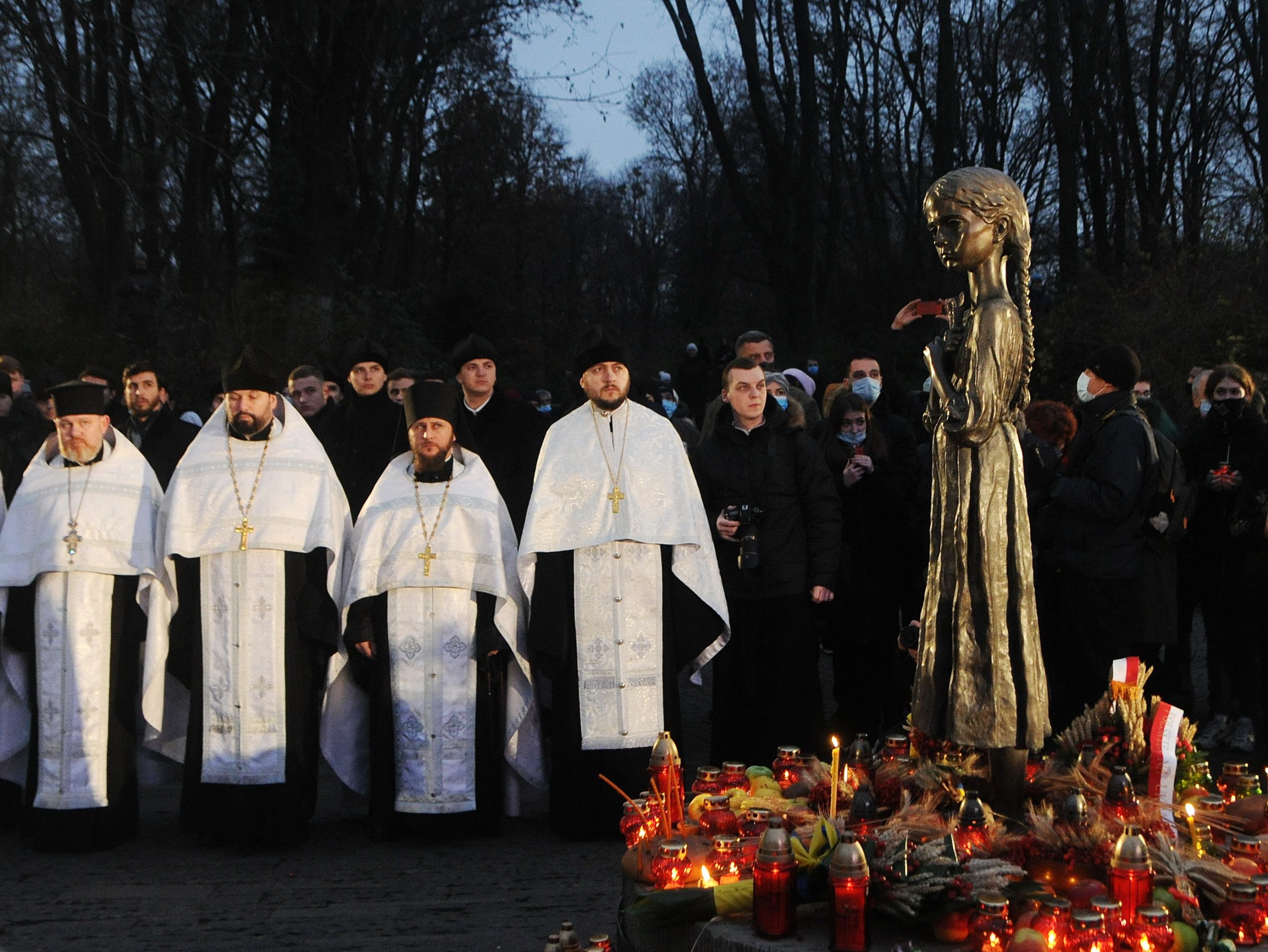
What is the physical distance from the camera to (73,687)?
669cm

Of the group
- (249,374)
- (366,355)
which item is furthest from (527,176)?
(249,374)

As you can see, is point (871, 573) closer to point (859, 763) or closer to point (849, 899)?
point (859, 763)

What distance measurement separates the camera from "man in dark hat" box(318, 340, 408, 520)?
29.7ft

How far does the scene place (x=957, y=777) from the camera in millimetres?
4562

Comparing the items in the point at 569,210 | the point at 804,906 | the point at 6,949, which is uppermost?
the point at 569,210

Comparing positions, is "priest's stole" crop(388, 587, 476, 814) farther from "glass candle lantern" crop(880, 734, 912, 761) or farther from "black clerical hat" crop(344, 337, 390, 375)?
"black clerical hat" crop(344, 337, 390, 375)

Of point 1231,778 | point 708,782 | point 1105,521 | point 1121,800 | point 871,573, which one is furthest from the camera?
point 871,573

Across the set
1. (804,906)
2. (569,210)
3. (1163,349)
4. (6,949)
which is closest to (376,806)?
(6,949)

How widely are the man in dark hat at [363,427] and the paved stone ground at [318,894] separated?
2.62 meters

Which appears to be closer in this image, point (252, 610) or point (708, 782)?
point (708, 782)

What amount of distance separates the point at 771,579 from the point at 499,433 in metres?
2.19

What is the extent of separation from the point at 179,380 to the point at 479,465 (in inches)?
523

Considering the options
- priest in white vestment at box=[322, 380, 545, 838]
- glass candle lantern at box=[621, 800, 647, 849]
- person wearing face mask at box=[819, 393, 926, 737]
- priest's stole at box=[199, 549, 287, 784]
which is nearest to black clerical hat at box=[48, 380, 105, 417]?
priest's stole at box=[199, 549, 287, 784]

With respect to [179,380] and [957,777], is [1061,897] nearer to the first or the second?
[957,777]
